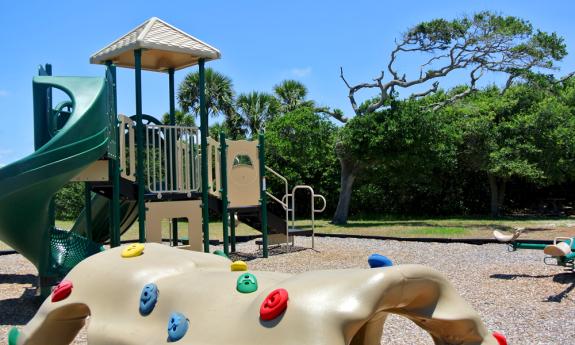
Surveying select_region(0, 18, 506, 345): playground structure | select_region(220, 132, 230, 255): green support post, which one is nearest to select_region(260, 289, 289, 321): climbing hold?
select_region(0, 18, 506, 345): playground structure

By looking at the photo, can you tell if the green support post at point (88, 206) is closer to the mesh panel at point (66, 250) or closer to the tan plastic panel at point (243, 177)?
the mesh panel at point (66, 250)

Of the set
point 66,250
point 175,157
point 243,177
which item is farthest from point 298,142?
point 66,250

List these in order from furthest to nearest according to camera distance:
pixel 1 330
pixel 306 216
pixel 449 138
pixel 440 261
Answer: pixel 306 216 < pixel 449 138 < pixel 440 261 < pixel 1 330

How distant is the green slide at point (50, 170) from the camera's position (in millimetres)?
6995

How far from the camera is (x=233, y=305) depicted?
332cm

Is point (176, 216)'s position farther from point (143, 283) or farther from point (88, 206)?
point (143, 283)

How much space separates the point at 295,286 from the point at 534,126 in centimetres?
2204

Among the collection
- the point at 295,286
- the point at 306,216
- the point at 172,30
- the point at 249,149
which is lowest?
the point at 306,216

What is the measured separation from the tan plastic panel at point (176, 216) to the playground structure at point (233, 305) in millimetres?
5337

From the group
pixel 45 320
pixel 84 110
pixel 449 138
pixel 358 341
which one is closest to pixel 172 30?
pixel 84 110

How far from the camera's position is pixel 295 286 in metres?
3.10

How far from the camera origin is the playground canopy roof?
A: 31.9ft

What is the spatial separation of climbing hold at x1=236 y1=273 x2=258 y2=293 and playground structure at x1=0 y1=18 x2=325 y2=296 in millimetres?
4294

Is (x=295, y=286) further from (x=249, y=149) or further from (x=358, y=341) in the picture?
(x=249, y=149)
